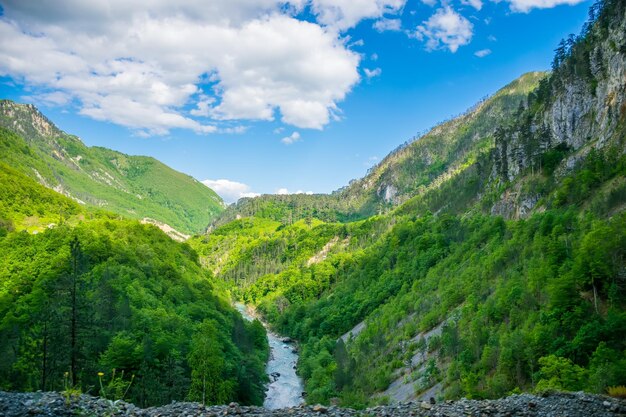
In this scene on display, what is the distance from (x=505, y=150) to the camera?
152250mm

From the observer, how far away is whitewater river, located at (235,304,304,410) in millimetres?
83363

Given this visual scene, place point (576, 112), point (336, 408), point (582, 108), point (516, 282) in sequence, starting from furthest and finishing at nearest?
point (576, 112) < point (582, 108) < point (516, 282) < point (336, 408)

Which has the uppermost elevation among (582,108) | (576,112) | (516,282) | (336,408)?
(582,108)

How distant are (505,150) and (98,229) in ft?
439

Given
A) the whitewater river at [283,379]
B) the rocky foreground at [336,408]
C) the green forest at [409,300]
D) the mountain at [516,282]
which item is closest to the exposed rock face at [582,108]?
the mountain at [516,282]

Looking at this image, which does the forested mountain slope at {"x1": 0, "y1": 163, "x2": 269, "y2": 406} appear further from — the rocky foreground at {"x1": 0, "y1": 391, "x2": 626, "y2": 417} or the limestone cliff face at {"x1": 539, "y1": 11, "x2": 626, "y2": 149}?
the limestone cliff face at {"x1": 539, "y1": 11, "x2": 626, "y2": 149}

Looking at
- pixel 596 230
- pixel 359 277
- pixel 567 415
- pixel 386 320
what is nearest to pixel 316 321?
pixel 359 277

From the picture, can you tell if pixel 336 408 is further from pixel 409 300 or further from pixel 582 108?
pixel 582 108

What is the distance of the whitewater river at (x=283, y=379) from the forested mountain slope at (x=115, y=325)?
5157 mm

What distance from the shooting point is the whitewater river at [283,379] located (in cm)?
8336

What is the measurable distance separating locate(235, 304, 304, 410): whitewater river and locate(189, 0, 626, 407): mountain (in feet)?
13.5

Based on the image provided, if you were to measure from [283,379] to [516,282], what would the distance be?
196 feet

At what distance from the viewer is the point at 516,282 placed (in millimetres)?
65625

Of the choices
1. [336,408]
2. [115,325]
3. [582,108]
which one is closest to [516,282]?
[336,408]
